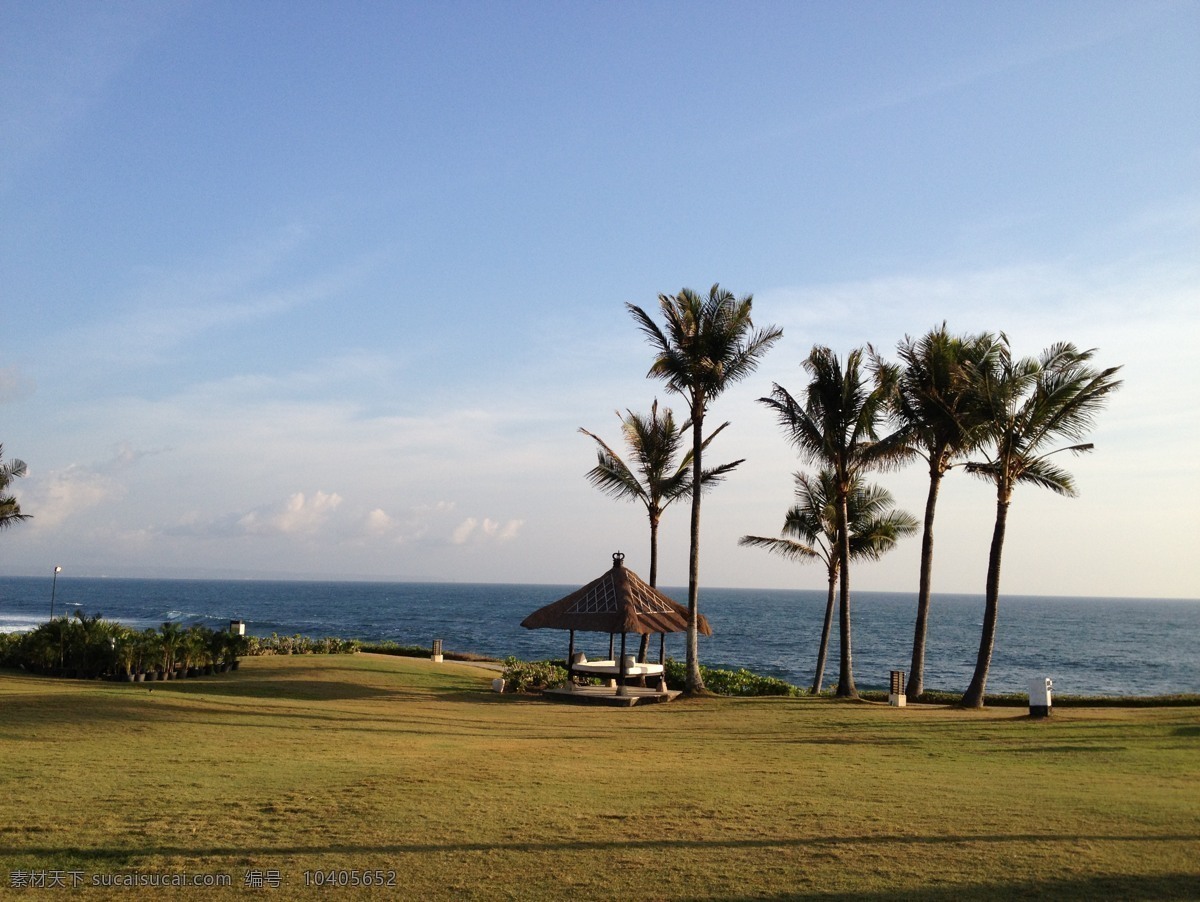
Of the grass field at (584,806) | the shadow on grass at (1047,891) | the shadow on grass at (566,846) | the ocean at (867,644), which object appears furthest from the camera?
the ocean at (867,644)

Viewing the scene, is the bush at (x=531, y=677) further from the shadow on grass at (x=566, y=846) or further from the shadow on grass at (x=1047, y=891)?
the shadow on grass at (x=1047, y=891)

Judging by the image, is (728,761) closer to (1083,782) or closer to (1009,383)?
(1083,782)

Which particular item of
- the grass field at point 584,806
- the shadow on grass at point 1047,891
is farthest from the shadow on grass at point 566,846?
the shadow on grass at point 1047,891

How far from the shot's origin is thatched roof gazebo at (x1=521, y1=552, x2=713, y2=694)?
894 inches

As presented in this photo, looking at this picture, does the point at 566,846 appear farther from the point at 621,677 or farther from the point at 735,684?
the point at 735,684

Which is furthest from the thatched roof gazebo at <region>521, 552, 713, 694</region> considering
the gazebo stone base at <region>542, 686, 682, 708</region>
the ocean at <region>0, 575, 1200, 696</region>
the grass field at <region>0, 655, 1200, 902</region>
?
the ocean at <region>0, 575, 1200, 696</region>

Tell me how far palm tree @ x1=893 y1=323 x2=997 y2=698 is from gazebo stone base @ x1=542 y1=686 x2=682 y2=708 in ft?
20.6

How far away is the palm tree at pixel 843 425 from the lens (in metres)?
23.5

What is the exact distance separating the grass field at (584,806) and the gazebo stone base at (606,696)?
5447 mm

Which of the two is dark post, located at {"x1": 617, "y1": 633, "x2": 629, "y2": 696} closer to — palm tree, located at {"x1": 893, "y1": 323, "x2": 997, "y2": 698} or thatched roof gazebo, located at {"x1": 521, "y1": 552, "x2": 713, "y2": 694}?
thatched roof gazebo, located at {"x1": 521, "y1": 552, "x2": 713, "y2": 694}

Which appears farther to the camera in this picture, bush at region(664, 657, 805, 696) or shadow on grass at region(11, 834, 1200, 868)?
bush at region(664, 657, 805, 696)

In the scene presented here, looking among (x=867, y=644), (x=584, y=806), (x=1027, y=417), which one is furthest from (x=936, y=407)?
(x=867, y=644)

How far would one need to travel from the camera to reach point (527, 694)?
2364cm

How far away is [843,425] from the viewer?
23.7 metres
